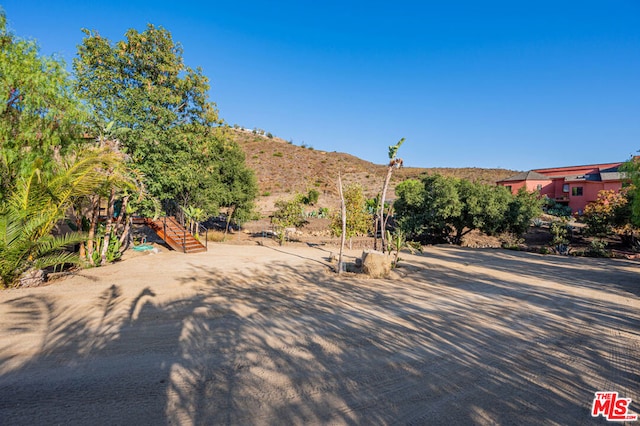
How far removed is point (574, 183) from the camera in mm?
43812

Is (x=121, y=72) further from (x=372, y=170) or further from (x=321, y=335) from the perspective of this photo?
(x=372, y=170)

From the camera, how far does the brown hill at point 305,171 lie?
160 feet

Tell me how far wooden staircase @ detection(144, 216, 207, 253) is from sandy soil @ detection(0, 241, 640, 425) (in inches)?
225

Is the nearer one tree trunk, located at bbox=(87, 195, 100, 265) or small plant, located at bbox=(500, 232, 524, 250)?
tree trunk, located at bbox=(87, 195, 100, 265)

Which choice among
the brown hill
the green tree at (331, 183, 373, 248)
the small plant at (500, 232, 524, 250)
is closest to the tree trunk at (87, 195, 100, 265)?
the green tree at (331, 183, 373, 248)

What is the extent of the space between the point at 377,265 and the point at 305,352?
22.0ft

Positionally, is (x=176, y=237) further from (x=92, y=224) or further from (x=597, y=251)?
(x=597, y=251)

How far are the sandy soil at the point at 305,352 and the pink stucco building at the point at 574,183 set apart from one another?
136 ft

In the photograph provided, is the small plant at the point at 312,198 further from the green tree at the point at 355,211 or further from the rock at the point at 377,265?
the rock at the point at 377,265

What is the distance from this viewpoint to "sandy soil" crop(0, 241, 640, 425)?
348 cm

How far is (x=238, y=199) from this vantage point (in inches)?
951

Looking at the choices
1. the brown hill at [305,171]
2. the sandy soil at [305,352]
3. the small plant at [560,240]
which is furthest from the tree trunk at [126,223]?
the brown hill at [305,171]

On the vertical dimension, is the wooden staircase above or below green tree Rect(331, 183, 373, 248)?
below

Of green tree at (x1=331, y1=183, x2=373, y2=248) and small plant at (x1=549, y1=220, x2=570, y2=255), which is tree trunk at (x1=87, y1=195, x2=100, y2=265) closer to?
green tree at (x1=331, y1=183, x2=373, y2=248)
